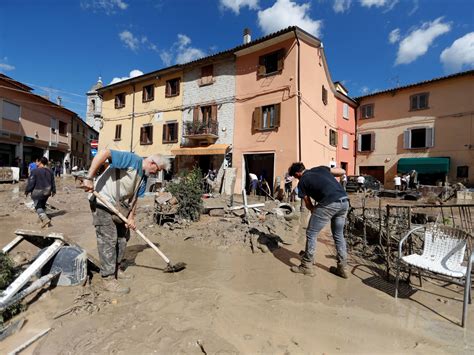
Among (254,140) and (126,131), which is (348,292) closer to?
(254,140)

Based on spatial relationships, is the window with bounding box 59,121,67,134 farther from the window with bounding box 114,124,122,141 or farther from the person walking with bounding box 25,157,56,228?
the person walking with bounding box 25,157,56,228

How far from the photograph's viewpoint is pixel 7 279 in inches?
111

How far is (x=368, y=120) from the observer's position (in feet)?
72.6

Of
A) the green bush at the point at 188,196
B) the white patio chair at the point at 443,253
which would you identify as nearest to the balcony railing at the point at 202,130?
the green bush at the point at 188,196

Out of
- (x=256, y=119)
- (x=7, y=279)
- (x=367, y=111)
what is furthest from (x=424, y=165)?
(x=7, y=279)

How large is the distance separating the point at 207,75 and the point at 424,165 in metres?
16.6

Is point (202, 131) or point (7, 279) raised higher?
point (202, 131)

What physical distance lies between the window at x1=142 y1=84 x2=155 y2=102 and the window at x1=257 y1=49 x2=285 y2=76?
9028 mm

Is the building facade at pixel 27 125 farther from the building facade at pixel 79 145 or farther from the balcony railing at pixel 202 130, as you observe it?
the balcony railing at pixel 202 130

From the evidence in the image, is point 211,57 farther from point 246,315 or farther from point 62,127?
point 62,127

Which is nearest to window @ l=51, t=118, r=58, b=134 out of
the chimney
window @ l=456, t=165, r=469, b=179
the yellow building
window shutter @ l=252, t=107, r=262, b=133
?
the yellow building

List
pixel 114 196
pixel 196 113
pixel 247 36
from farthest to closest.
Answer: pixel 247 36 < pixel 196 113 < pixel 114 196

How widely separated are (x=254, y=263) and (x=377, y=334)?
222 cm

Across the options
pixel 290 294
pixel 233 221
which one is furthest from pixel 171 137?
pixel 290 294
